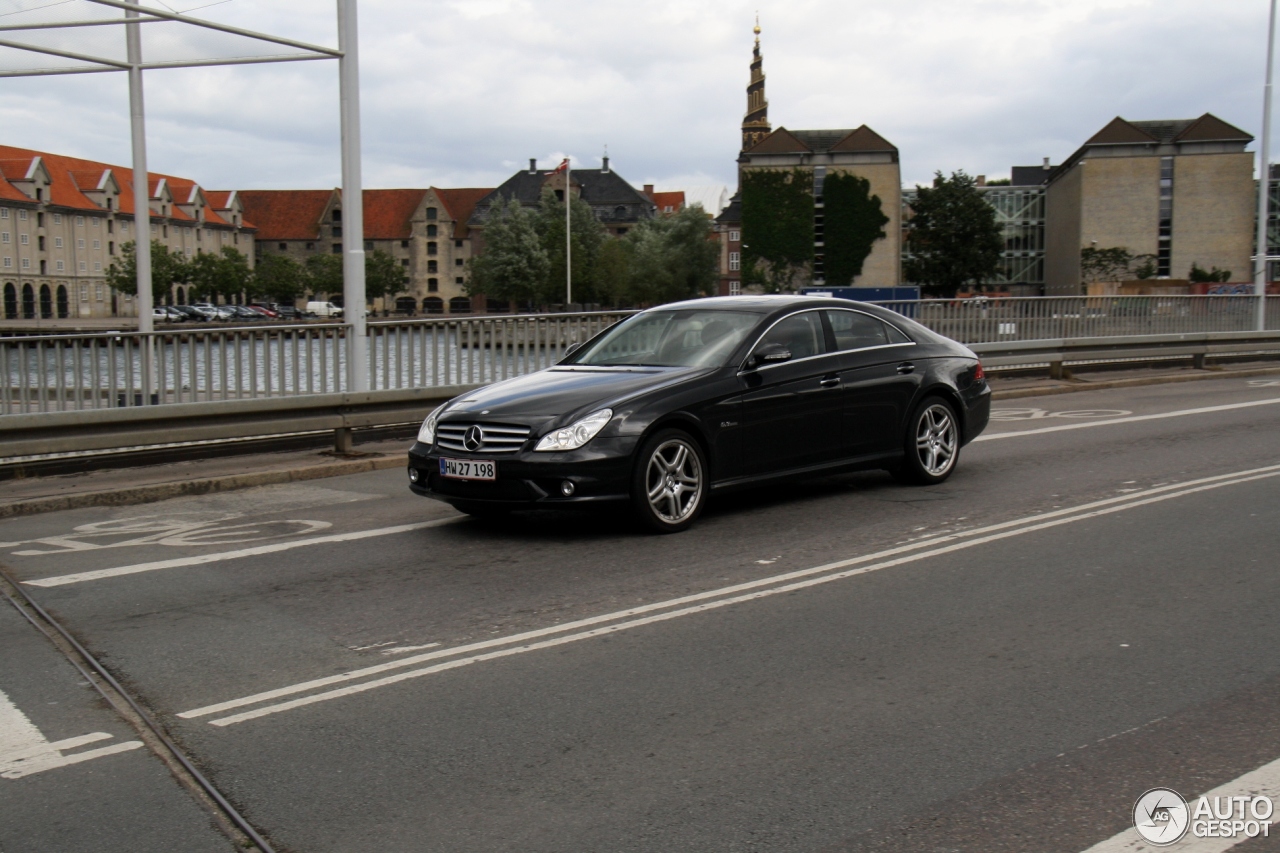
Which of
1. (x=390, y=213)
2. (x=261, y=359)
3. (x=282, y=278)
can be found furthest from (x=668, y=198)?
(x=261, y=359)

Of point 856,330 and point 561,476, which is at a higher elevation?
point 856,330

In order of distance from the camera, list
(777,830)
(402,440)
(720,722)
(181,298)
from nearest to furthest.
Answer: (777,830) < (720,722) < (402,440) < (181,298)

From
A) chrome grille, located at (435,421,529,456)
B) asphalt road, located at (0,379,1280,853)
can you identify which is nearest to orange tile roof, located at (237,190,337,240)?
chrome grille, located at (435,421,529,456)

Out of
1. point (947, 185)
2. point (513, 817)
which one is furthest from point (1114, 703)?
point (947, 185)

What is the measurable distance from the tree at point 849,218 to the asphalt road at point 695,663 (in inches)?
3649

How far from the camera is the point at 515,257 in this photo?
118 m

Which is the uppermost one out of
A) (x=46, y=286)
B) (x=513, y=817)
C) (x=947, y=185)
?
(x=947, y=185)

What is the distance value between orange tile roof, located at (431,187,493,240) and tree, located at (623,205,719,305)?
44084mm

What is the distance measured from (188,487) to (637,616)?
5.64 meters

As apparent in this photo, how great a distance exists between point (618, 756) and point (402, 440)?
30.3 feet

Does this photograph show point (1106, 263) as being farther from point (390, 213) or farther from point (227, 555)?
point (227, 555)

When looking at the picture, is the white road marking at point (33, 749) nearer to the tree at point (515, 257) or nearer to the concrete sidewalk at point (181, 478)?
the concrete sidewalk at point (181, 478)

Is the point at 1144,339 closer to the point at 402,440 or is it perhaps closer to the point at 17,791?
the point at 402,440

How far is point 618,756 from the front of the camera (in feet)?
13.6
